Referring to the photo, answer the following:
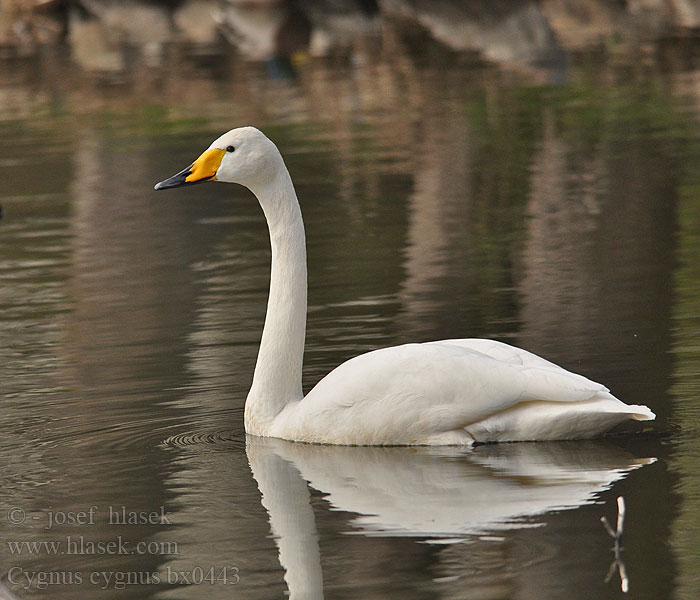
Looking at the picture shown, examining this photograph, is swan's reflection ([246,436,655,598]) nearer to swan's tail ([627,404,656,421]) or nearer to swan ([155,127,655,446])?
swan ([155,127,655,446])

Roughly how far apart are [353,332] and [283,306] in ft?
7.12

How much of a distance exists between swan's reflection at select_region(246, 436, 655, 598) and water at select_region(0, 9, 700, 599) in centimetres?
2

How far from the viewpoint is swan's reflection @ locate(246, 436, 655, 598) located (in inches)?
265

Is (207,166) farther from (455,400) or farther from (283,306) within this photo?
(455,400)

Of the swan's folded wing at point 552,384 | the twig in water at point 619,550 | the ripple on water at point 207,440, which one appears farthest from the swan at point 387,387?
the twig in water at point 619,550

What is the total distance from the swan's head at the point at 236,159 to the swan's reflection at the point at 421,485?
1.49 m

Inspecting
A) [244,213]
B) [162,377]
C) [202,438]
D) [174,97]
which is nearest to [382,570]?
[202,438]

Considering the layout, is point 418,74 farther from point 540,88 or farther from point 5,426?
point 5,426

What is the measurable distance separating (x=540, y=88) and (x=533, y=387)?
1991 centimetres

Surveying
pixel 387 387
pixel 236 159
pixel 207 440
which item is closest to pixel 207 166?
pixel 236 159

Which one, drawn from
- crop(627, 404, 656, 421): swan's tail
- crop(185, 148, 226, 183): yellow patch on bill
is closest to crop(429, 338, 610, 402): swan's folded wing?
crop(627, 404, 656, 421): swan's tail

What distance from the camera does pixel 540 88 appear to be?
27.1 metres

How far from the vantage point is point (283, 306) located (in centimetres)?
871

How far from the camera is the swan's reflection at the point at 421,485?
→ 22.1 feet
